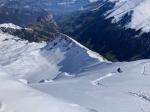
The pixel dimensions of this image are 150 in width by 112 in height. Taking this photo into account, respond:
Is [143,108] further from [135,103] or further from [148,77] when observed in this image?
[148,77]

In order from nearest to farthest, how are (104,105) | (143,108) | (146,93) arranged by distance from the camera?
(104,105) < (143,108) < (146,93)

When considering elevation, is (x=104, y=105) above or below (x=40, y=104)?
below

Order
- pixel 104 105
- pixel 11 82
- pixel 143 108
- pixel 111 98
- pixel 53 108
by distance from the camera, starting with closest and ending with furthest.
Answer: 1. pixel 53 108
2. pixel 11 82
3. pixel 104 105
4. pixel 143 108
5. pixel 111 98

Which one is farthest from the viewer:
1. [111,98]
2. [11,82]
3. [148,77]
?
[148,77]

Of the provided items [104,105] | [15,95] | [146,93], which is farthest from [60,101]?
[146,93]

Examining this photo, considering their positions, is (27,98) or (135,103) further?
(135,103)

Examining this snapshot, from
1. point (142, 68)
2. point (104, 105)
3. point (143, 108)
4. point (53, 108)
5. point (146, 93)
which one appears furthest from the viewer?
point (142, 68)

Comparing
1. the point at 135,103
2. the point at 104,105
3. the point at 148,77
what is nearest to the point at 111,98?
the point at 135,103

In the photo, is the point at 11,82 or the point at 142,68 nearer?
the point at 11,82

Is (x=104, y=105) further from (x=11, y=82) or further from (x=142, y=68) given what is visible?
(x=142, y=68)
